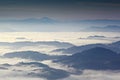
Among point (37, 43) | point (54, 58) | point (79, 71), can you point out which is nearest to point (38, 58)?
point (54, 58)

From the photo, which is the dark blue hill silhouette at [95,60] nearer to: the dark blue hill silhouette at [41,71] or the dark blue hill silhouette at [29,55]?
the dark blue hill silhouette at [29,55]

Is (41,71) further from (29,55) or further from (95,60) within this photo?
(95,60)

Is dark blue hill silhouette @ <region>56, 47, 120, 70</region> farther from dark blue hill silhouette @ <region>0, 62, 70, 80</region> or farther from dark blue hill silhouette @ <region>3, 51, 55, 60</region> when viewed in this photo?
dark blue hill silhouette @ <region>0, 62, 70, 80</region>

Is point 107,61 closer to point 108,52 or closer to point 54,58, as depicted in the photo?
point 108,52

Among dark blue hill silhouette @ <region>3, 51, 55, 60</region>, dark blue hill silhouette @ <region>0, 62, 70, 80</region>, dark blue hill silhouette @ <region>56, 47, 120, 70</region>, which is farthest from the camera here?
dark blue hill silhouette @ <region>3, 51, 55, 60</region>

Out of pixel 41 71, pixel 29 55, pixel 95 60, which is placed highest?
pixel 29 55

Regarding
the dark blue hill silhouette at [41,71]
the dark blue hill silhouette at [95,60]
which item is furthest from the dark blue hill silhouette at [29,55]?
the dark blue hill silhouette at [41,71]

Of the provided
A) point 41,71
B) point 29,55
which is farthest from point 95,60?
point 41,71

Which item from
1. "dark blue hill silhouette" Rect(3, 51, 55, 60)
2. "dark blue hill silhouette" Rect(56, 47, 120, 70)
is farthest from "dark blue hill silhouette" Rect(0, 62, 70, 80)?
"dark blue hill silhouette" Rect(3, 51, 55, 60)
